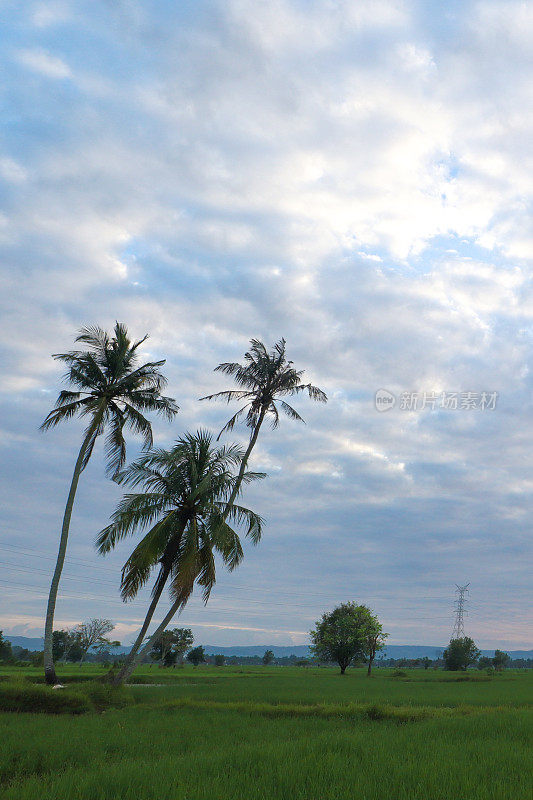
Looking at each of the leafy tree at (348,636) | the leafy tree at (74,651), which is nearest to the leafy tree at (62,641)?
the leafy tree at (74,651)

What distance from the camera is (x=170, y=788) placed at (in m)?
9.51

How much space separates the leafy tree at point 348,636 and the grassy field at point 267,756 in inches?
2149

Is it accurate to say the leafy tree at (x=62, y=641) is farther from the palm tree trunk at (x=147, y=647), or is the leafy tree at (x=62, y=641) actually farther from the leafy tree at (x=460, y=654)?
the palm tree trunk at (x=147, y=647)

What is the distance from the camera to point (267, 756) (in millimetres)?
12148

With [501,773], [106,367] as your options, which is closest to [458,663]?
[106,367]

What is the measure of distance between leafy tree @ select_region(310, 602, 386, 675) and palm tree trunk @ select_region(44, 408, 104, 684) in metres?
51.5

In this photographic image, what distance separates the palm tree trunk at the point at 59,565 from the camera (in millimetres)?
28875

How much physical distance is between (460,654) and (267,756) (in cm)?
9968

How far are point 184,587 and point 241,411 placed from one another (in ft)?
35.9

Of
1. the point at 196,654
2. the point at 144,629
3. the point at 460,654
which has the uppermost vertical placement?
the point at 144,629

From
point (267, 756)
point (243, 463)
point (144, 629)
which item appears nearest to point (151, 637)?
point (144, 629)

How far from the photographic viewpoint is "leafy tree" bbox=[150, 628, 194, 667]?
102 meters

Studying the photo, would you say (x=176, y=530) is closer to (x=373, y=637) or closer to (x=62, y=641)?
(x=373, y=637)

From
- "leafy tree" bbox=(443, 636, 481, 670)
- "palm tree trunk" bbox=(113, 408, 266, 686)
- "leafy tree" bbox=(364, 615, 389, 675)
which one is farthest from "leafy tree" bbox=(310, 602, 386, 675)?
"palm tree trunk" bbox=(113, 408, 266, 686)
